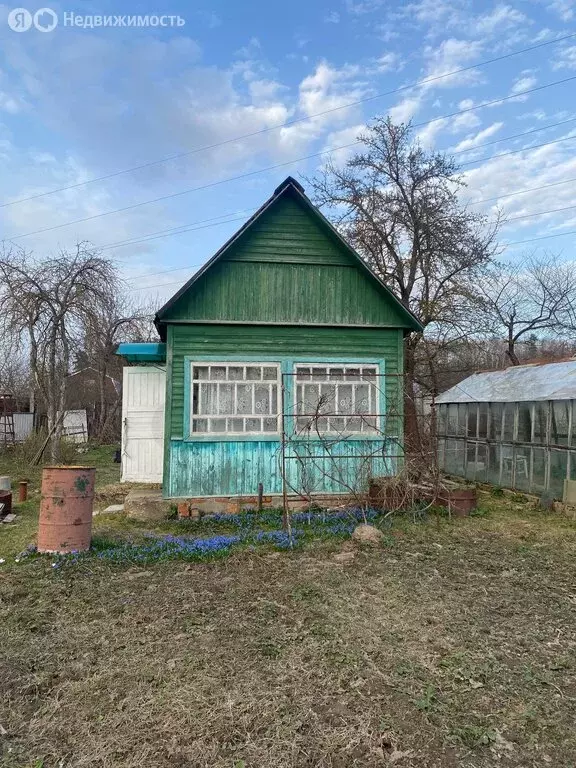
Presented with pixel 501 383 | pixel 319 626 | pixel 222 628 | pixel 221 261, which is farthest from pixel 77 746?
pixel 501 383

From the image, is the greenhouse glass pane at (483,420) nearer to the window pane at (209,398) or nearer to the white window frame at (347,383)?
the white window frame at (347,383)

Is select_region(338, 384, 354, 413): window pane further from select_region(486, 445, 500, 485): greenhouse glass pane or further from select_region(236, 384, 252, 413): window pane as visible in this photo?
select_region(486, 445, 500, 485): greenhouse glass pane

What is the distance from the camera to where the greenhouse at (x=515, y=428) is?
404 inches

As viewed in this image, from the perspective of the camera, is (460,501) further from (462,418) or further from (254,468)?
(462,418)

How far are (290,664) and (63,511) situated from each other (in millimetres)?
3842

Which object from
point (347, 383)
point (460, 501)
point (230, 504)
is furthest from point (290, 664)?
point (460, 501)

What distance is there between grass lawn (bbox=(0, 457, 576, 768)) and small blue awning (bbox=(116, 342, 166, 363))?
515cm

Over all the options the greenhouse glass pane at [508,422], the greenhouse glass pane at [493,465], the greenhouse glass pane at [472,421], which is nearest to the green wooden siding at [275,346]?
the greenhouse glass pane at [508,422]

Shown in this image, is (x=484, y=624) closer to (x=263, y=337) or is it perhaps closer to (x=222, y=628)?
(x=222, y=628)

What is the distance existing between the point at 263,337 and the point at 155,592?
4.89m

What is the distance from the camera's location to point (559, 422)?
10.4 meters

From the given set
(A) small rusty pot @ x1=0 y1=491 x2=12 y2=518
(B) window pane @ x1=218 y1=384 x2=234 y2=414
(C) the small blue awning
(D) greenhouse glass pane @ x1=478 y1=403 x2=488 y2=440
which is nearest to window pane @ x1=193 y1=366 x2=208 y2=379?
(B) window pane @ x1=218 y1=384 x2=234 y2=414

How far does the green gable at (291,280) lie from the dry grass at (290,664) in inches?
174

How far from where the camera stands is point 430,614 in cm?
466
